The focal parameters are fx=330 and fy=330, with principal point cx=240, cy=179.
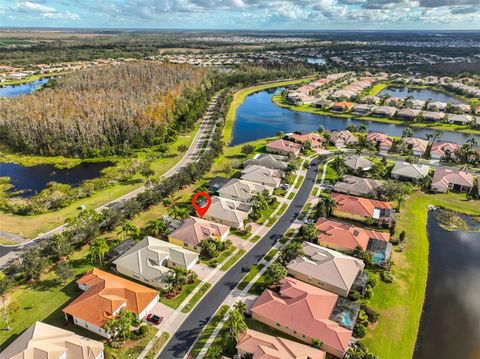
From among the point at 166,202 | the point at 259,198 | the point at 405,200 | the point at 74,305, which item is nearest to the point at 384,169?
the point at 405,200

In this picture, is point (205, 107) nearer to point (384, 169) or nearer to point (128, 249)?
point (384, 169)

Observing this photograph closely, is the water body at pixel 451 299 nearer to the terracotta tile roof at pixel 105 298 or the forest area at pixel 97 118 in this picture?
the terracotta tile roof at pixel 105 298

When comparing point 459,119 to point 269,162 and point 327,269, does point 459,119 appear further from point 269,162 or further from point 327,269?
point 327,269

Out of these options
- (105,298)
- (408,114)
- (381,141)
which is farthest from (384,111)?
(105,298)

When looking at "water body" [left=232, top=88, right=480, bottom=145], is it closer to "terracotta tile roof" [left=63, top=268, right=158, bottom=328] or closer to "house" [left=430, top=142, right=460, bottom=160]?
"house" [left=430, top=142, right=460, bottom=160]

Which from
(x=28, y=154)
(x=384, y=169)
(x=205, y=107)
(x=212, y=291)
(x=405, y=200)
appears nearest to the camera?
(x=212, y=291)

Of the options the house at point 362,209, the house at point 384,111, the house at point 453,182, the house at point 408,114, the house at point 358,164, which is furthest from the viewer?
the house at point 384,111

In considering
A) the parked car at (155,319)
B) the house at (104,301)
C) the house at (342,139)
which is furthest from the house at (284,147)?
the parked car at (155,319)
